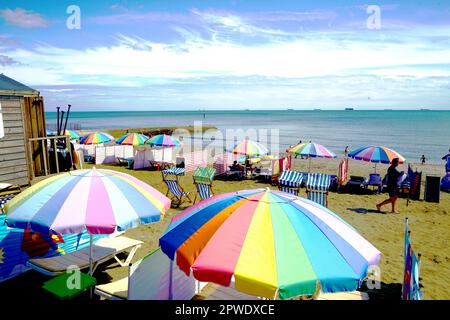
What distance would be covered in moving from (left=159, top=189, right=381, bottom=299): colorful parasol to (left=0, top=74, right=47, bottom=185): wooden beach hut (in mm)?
7318

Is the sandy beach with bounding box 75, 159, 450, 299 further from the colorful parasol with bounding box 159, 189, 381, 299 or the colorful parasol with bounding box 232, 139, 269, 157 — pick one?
the colorful parasol with bounding box 159, 189, 381, 299

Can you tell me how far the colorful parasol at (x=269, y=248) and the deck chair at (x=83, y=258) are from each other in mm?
2748

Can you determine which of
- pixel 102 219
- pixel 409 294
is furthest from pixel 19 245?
pixel 409 294

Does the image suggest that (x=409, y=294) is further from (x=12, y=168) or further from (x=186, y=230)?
(x=12, y=168)

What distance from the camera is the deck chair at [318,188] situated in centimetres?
957

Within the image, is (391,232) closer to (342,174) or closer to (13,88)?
(342,174)

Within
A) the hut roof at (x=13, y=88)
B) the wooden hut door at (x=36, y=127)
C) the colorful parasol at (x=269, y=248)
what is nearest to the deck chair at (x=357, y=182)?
the colorful parasol at (x=269, y=248)

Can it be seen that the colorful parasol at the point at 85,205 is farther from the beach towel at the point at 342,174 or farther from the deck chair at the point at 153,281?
the beach towel at the point at 342,174

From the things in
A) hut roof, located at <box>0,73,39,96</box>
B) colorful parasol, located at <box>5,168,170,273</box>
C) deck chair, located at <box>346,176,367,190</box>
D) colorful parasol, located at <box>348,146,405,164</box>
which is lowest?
deck chair, located at <box>346,176,367,190</box>

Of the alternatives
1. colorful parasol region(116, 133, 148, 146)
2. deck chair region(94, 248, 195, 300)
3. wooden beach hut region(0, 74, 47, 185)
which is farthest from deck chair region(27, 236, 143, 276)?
colorful parasol region(116, 133, 148, 146)

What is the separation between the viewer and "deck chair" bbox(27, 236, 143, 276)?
16.5 ft

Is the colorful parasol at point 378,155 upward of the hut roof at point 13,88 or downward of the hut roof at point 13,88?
downward

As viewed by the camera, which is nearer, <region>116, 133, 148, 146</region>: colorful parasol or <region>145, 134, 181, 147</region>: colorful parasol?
<region>145, 134, 181, 147</region>: colorful parasol

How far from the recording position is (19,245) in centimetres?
539
